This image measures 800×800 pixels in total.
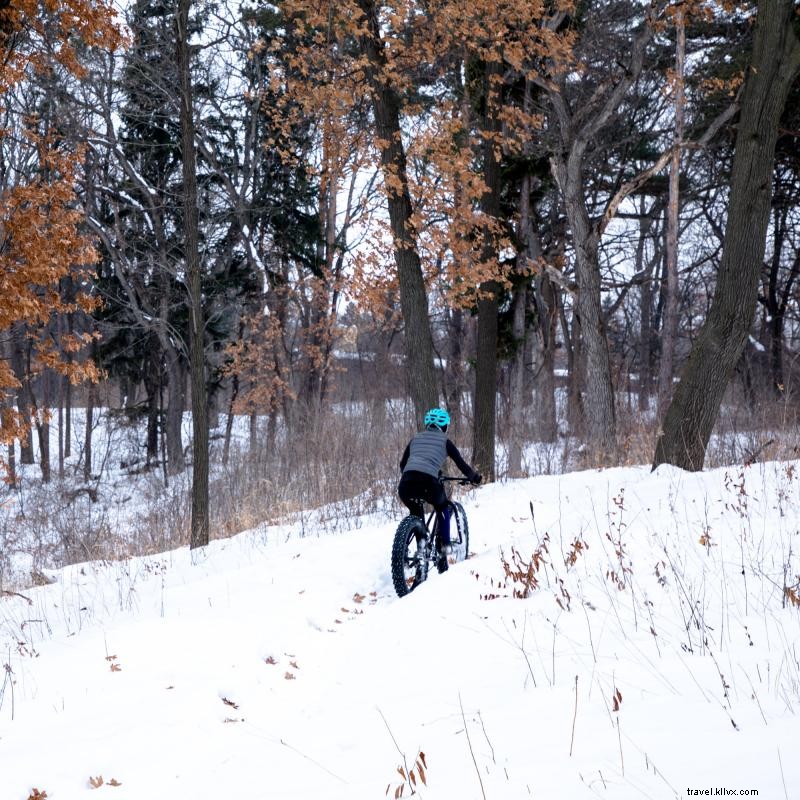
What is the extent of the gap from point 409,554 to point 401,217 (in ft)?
20.4

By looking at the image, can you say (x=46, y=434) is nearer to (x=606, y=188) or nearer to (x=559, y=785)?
(x=606, y=188)

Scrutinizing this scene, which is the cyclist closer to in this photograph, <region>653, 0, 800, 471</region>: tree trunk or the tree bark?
<region>653, 0, 800, 471</region>: tree trunk

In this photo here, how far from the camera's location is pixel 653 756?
3301 millimetres

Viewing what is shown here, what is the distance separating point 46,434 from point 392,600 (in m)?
24.6

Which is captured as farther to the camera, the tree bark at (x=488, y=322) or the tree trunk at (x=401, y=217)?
the tree bark at (x=488, y=322)

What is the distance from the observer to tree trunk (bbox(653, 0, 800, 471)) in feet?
32.3

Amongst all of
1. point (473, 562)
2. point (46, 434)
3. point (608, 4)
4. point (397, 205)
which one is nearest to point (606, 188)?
point (608, 4)

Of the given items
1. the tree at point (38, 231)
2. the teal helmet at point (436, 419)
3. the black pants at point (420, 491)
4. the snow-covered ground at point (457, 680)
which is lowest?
the snow-covered ground at point (457, 680)

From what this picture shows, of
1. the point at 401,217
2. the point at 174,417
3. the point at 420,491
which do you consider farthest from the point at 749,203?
the point at 174,417

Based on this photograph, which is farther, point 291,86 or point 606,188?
point 606,188

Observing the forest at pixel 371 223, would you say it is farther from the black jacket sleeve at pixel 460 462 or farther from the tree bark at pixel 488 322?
the black jacket sleeve at pixel 460 462

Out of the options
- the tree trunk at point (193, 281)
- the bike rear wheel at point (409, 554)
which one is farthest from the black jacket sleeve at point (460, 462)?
the tree trunk at point (193, 281)

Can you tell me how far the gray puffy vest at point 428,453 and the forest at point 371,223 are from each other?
3891 millimetres

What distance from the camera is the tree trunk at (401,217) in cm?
1174
